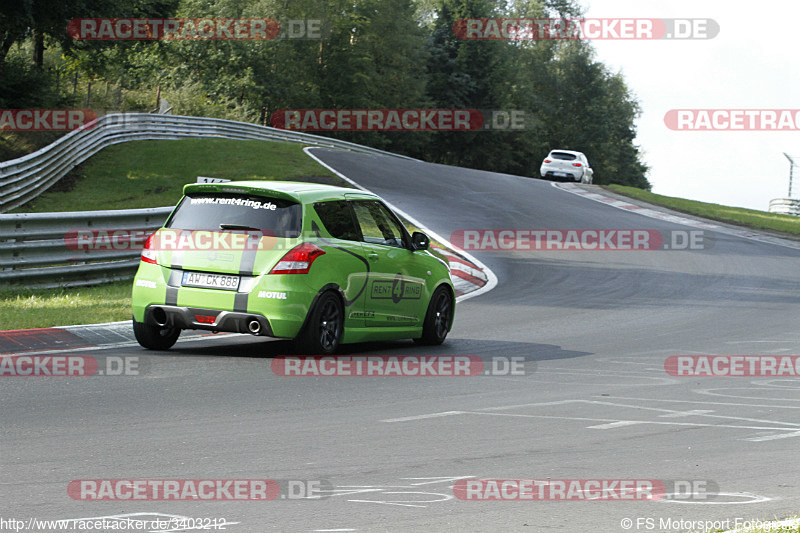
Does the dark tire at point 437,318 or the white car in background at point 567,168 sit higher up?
the white car in background at point 567,168

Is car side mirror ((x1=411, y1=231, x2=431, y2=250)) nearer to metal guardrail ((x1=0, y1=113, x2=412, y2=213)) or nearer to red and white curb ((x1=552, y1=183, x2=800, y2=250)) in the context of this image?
red and white curb ((x1=552, y1=183, x2=800, y2=250))

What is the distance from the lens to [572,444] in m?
6.73

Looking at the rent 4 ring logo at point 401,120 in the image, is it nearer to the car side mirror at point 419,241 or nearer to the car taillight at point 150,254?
the car side mirror at point 419,241

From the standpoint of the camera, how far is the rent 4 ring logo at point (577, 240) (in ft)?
76.9

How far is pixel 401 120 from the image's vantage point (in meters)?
78.1

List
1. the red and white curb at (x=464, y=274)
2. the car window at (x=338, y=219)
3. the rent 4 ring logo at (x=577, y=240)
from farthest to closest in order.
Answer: the rent 4 ring logo at (x=577, y=240), the red and white curb at (x=464, y=274), the car window at (x=338, y=219)

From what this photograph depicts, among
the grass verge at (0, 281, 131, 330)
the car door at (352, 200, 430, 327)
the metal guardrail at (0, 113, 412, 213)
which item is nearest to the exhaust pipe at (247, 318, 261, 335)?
the car door at (352, 200, 430, 327)

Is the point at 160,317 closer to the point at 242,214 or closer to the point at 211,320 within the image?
the point at 211,320

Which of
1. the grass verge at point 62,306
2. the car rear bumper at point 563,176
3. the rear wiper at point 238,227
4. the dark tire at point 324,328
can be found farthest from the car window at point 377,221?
the car rear bumper at point 563,176

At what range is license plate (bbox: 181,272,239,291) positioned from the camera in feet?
31.9

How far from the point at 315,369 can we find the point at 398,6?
73342 mm

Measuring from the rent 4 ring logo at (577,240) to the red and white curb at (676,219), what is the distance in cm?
148

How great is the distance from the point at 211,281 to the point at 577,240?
16095mm

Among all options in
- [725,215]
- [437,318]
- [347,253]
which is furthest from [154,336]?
[725,215]
